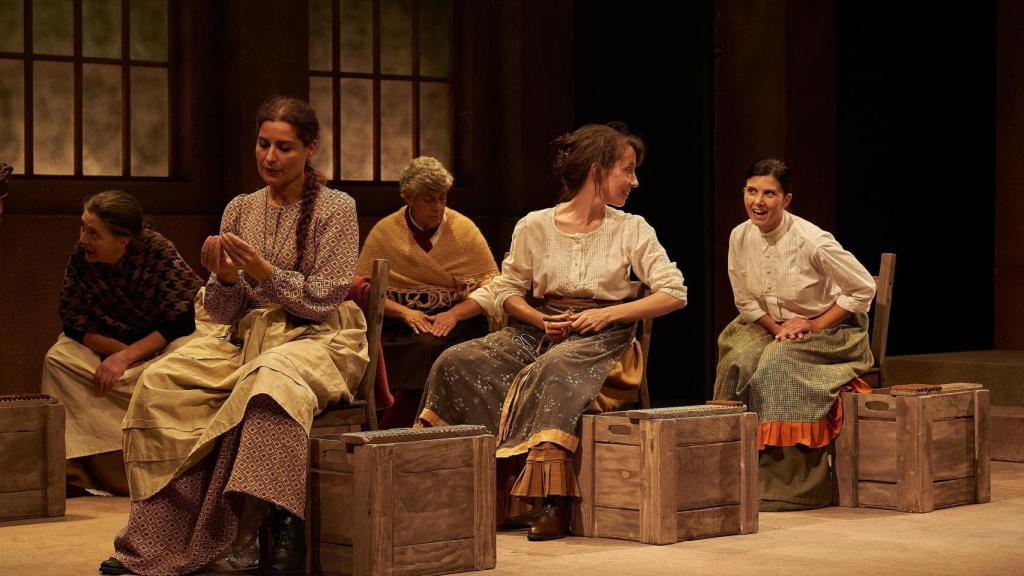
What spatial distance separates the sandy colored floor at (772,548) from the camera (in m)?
4.62

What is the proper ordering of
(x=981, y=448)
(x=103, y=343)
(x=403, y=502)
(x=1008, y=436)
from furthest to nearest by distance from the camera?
(x=1008, y=436)
(x=103, y=343)
(x=981, y=448)
(x=403, y=502)

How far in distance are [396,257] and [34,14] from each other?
196 cm

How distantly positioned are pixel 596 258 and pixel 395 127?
9.24 ft

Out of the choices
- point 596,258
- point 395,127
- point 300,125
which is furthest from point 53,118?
point 596,258

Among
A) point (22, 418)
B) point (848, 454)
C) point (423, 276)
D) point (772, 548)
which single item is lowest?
point (772, 548)

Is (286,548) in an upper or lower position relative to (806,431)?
lower

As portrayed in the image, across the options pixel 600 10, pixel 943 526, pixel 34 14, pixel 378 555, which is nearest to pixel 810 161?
pixel 600 10

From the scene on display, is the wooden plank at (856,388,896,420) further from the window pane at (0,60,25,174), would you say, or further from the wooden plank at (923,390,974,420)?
the window pane at (0,60,25,174)

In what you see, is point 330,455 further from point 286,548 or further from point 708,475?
point 708,475

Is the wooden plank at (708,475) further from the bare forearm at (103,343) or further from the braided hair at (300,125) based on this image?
the bare forearm at (103,343)

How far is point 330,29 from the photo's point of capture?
7863 millimetres

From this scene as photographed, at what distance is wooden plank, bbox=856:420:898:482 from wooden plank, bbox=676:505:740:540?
80 cm

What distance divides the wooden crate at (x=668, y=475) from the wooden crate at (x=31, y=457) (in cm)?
175

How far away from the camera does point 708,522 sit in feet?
16.9
